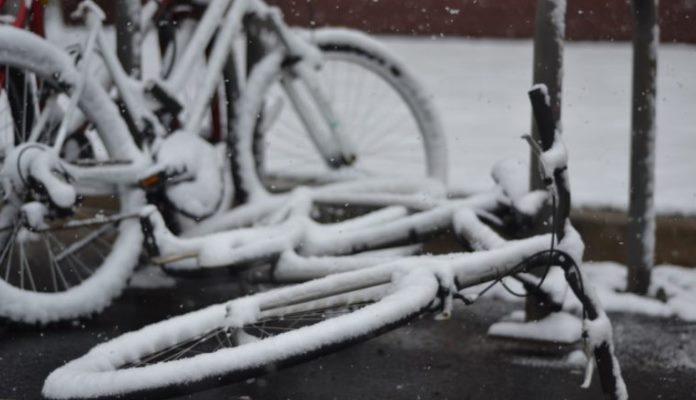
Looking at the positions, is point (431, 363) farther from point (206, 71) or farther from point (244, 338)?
point (206, 71)

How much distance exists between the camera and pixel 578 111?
8.01 m

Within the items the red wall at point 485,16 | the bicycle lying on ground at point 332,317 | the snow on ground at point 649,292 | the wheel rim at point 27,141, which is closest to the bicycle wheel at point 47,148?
the wheel rim at point 27,141

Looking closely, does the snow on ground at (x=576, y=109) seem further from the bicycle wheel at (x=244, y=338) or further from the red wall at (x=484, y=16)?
Result: the bicycle wheel at (x=244, y=338)

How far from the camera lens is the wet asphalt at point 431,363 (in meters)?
3.76

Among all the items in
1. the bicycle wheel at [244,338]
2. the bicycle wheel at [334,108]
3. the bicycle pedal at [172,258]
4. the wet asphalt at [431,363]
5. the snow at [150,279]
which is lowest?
the wet asphalt at [431,363]

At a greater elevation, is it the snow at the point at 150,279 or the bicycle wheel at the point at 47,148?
the bicycle wheel at the point at 47,148

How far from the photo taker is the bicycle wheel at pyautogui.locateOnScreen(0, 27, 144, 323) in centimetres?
423

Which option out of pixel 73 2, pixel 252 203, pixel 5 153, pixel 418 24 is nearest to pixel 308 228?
pixel 252 203

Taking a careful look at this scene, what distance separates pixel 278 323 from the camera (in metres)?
4.43

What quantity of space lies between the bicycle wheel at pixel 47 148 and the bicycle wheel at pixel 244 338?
916 millimetres

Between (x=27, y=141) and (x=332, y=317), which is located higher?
(x=27, y=141)

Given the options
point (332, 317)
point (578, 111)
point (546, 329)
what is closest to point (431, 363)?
point (546, 329)

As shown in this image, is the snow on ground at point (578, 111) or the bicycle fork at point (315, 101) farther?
the snow on ground at point (578, 111)

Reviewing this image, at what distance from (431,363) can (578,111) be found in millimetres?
4266
